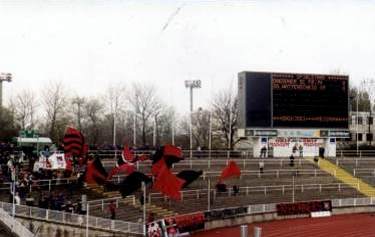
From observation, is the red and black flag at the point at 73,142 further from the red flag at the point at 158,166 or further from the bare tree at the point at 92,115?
the bare tree at the point at 92,115

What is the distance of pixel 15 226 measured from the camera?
2191 centimetres

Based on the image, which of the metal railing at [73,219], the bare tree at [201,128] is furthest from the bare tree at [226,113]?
the metal railing at [73,219]

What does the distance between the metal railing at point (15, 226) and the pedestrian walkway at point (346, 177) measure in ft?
94.6

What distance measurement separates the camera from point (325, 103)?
49.2 m

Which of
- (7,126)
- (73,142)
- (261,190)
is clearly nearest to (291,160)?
(261,190)

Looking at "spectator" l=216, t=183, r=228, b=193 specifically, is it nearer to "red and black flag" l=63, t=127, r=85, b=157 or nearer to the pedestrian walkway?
"red and black flag" l=63, t=127, r=85, b=157

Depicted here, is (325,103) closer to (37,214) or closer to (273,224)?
(273,224)

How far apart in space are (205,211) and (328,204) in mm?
11465

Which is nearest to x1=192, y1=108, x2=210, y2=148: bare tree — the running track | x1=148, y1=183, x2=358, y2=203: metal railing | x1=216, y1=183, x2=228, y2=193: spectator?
x1=148, y1=183, x2=358, y2=203: metal railing

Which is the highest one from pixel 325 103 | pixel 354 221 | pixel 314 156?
pixel 325 103

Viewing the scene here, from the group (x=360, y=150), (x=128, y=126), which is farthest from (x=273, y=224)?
(x=128, y=126)

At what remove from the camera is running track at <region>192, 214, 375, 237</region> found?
32.2 meters

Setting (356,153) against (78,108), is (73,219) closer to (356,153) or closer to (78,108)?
(356,153)

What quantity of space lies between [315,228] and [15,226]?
18.4 metres
